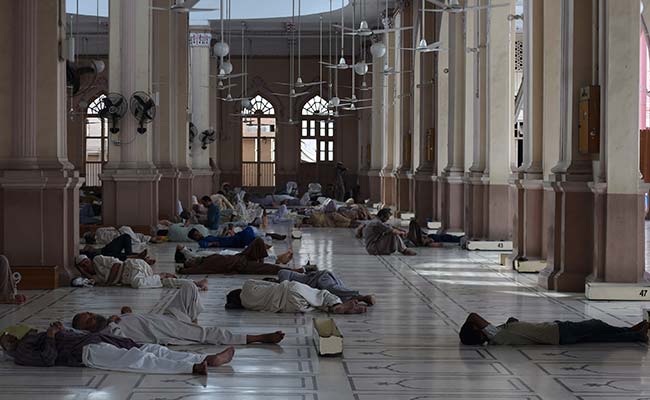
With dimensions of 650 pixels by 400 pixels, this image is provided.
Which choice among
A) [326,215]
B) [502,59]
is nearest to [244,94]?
[326,215]

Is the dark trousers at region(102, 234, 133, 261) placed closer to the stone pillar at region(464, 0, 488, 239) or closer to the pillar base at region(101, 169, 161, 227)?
the pillar base at region(101, 169, 161, 227)

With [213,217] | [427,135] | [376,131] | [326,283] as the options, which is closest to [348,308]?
[326,283]

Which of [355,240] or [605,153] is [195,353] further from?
[355,240]

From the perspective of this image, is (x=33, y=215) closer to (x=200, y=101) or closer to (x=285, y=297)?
(x=285, y=297)

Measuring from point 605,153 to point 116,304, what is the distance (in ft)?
17.2

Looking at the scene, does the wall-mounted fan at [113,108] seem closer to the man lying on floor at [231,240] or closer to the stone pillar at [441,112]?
the man lying on floor at [231,240]

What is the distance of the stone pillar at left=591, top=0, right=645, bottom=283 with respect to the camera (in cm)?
1126

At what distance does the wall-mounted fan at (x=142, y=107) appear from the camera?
59.0 ft

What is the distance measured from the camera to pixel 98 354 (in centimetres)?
745

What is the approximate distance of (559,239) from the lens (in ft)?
40.1


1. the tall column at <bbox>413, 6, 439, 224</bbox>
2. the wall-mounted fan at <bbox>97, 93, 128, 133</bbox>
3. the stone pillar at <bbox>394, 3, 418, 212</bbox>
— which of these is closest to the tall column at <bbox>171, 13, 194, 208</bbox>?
the stone pillar at <bbox>394, 3, 418, 212</bbox>

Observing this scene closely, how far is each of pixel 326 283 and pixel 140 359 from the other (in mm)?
3984

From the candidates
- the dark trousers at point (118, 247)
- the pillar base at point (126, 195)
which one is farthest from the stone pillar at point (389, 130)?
the dark trousers at point (118, 247)

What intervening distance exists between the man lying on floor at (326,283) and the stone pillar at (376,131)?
22.5m
